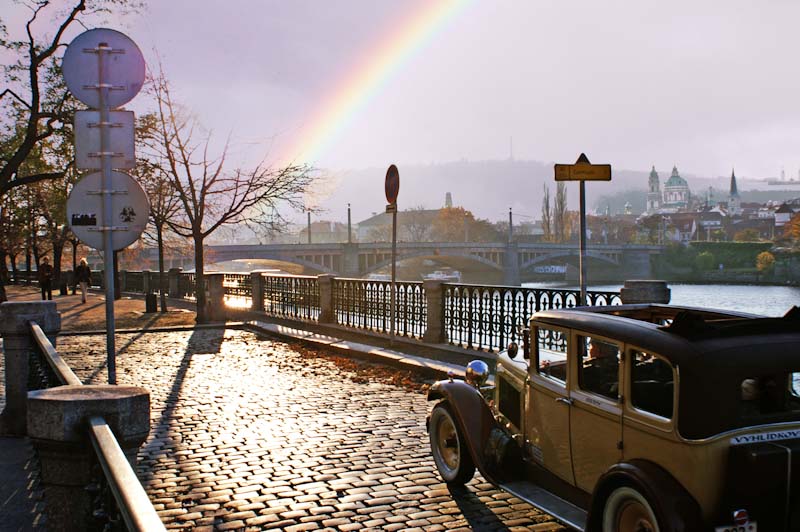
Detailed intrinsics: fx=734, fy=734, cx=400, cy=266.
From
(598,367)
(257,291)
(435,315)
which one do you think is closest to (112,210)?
(598,367)

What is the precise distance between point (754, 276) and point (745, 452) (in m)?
83.1

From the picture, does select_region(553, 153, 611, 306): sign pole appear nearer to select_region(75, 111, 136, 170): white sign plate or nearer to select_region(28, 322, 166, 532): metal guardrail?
select_region(75, 111, 136, 170): white sign plate

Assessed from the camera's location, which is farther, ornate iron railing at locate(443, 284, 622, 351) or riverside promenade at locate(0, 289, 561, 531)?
ornate iron railing at locate(443, 284, 622, 351)

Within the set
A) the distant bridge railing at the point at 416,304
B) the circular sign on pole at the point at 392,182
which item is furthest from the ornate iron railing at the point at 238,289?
the circular sign on pole at the point at 392,182

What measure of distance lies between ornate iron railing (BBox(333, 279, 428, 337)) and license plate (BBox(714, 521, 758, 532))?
10530 mm

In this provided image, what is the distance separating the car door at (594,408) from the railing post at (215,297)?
57.4ft

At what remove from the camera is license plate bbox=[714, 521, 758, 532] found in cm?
333

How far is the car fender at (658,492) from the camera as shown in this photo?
10.9 feet

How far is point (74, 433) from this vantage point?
2928 mm

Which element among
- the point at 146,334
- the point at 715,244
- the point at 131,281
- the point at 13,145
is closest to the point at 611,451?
the point at 146,334

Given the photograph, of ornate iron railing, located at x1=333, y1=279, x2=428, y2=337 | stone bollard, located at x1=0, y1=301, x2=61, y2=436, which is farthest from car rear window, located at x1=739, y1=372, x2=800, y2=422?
ornate iron railing, located at x1=333, y1=279, x2=428, y2=337

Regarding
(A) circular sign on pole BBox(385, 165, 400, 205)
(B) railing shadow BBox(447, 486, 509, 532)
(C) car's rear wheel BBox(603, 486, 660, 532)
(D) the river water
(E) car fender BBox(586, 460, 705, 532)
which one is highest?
(A) circular sign on pole BBox(385, 165, 400, 205)

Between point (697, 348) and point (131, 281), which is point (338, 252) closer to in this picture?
point (131, 281)

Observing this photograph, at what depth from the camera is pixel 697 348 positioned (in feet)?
11.3
